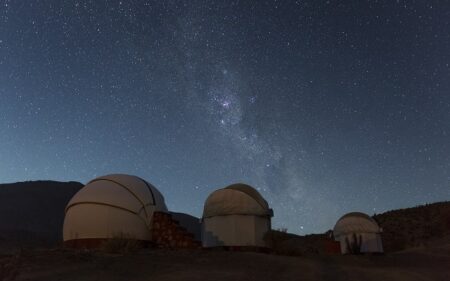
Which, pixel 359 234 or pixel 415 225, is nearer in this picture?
pixel 359 234

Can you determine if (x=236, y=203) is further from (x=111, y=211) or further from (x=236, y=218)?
(x=111, y=211)

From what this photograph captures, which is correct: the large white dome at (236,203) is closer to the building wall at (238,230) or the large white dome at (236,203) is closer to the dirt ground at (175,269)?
the building wall at (238,230)

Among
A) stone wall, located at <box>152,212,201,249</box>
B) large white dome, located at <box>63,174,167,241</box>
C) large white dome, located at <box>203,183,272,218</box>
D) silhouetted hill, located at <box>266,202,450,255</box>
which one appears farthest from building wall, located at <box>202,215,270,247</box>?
silhouetted hill, located at <box>266,202,450,255</box>

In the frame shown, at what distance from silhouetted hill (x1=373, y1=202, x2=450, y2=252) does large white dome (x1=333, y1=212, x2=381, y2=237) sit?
7.18 metres

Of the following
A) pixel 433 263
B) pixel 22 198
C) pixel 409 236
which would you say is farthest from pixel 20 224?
pixel 433 263

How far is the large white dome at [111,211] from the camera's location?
2006cm

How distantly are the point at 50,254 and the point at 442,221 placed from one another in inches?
1851

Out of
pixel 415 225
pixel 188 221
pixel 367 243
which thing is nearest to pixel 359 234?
pixel 367 243

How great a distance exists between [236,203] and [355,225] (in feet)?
42.5

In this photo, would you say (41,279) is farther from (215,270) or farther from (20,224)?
(20,224)

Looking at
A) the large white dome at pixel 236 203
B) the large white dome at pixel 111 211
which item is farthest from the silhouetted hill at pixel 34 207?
the large white dome at pixel 236 203

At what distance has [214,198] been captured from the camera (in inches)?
910

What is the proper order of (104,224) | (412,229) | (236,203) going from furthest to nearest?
(412,229), (236,203), (104,224)

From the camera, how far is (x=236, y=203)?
872 inches
